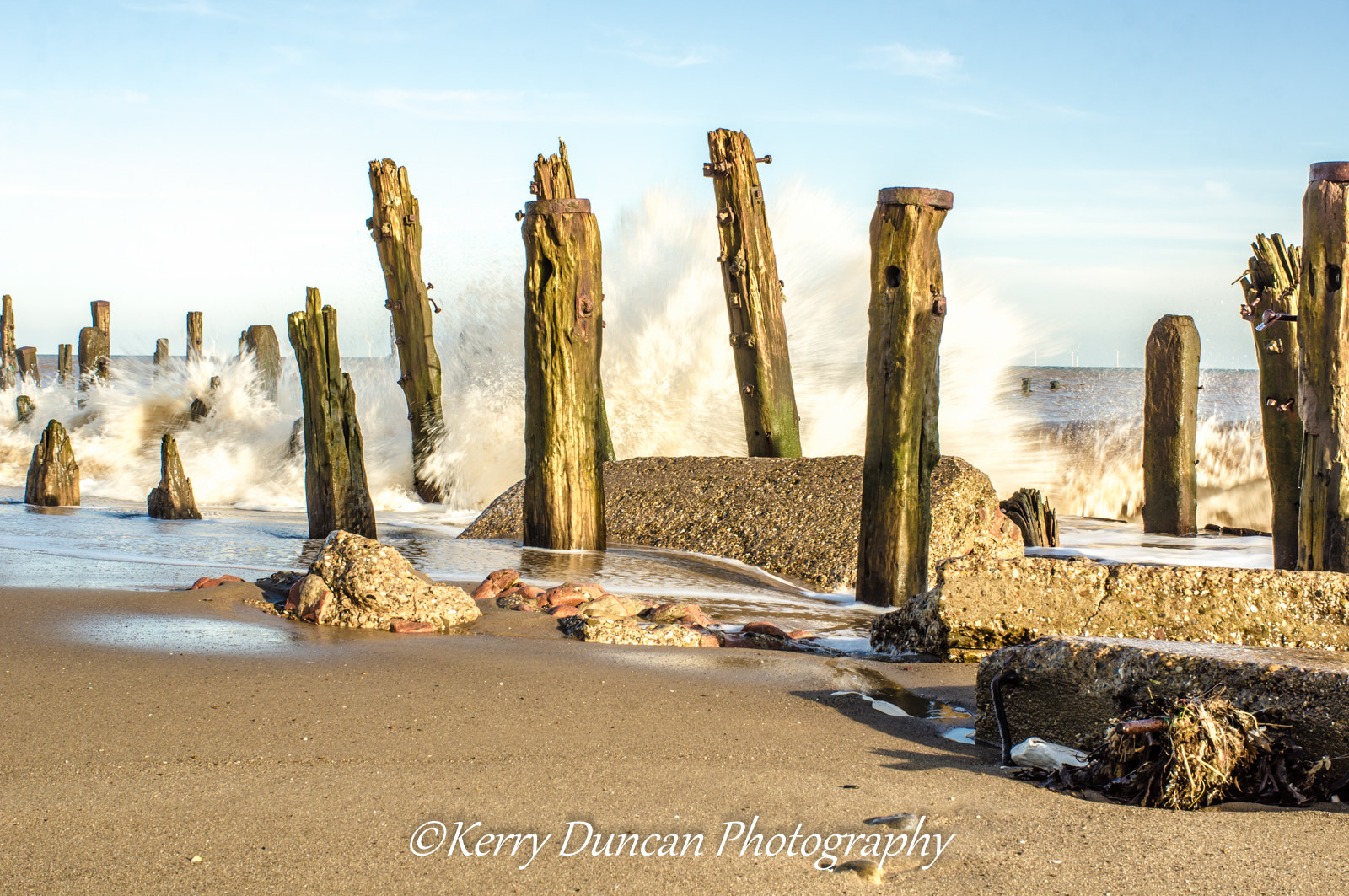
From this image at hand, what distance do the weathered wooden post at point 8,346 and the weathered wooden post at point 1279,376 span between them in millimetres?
26373

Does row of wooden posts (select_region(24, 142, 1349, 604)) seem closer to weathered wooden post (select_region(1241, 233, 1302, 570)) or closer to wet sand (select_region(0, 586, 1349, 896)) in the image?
weathered wooden post (select_region(1241, 233, 1302, 570))

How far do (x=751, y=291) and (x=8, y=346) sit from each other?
23.8 metres

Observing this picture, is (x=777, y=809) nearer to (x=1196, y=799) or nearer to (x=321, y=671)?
(x=1196, y=799)

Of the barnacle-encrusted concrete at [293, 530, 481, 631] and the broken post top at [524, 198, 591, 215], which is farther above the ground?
the broken post top at [524, 198, 591, 215]

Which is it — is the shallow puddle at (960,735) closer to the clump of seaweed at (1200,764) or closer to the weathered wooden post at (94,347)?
the clump of seaweed at (1200,764)

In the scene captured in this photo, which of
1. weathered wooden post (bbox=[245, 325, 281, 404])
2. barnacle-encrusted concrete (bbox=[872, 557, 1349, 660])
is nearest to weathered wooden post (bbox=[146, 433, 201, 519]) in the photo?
barnacle-encrusted concrete (bbox=[872, 557, 1349, 660])

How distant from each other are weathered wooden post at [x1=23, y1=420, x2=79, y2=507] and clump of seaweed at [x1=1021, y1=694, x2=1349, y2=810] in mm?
9524

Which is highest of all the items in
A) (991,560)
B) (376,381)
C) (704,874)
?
(376,381)

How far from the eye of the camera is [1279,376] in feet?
23.9

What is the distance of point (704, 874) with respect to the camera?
1809mm

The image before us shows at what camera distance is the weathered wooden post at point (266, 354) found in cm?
1600

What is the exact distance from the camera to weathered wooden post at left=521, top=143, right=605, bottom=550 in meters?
6.88

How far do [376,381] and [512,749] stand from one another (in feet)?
44.9

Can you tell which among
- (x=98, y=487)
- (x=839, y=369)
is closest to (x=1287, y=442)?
(x=839, y=369)
